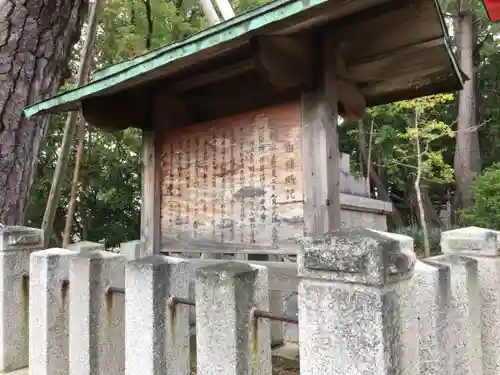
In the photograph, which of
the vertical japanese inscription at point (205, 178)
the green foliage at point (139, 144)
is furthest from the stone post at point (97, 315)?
the green foliage at point (139, 144)

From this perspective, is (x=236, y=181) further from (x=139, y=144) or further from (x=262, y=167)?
(x=139, y=144)

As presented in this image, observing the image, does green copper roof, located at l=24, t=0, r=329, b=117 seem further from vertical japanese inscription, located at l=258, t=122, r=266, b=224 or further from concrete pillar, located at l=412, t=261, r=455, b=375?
concrete pillar, located at l=412, t=261, r=455, b=375

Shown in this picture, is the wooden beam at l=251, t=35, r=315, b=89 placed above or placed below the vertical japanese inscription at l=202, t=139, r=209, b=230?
above

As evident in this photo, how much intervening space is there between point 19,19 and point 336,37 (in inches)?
101

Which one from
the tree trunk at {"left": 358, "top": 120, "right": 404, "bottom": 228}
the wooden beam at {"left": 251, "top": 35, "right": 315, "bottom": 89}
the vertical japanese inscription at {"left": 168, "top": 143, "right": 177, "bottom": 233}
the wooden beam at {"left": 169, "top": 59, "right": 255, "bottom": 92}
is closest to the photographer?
the wooden beam at {"left": 251, "top": 35, "right": 315, "bottom": 89}

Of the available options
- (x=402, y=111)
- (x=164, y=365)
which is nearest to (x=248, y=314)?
(x=164, y=365)

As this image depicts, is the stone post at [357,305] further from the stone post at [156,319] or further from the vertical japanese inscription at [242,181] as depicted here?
the vertical japanese inscription at [242,181]

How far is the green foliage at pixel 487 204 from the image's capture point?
1191 centimetres

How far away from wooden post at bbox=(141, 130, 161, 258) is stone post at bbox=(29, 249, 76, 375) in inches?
47.9

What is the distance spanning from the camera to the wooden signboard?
3.22 m

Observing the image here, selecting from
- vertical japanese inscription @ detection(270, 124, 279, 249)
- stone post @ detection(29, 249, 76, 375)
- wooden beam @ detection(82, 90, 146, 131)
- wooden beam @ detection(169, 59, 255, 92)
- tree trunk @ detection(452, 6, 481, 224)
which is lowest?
stone post @ detection(29, 249, 76, 375)

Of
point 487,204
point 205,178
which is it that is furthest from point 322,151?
point 487,204

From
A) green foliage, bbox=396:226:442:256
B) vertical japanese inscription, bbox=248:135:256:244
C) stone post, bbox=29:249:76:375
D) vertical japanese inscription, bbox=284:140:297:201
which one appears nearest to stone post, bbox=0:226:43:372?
stone post, bbox=29:249:76:375

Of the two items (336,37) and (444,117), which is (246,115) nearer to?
(336,37)
